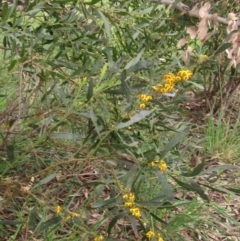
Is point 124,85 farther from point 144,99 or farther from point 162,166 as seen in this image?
point 162,166

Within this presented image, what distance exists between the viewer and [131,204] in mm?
1431

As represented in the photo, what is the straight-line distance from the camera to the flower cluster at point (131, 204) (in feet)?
4.63

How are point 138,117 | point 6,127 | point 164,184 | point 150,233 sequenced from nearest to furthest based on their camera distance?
1. point 138,117
2. point 164,184
3. point 150,233
4. point 6,127

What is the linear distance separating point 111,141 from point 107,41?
390mm

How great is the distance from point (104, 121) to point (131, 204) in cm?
22

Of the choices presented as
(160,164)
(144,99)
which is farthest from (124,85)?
(160,164)

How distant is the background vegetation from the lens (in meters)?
1.44

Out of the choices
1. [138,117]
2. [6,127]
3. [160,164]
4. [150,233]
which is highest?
[138,117]

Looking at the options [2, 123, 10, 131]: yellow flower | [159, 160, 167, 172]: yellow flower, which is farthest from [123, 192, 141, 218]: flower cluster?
[2, 123, 10, 131]: yellow flower

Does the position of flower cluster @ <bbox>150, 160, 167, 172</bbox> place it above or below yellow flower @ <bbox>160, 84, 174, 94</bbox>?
below

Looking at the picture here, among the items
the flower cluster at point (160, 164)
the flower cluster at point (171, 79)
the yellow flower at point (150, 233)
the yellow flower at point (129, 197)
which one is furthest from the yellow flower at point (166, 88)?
the yellow flower at point (150, 233)

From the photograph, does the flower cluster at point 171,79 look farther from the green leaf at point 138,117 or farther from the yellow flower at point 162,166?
the yellow flower at point 162,166

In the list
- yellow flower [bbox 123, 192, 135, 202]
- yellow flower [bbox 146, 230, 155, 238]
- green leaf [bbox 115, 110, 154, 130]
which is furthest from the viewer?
yellow flower [bbox 146, 230, 155, 238]

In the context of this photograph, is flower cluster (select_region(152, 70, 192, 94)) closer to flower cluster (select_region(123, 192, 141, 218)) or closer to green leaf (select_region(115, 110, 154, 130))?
green leaf (select_region(115, 110, 154, 130))
